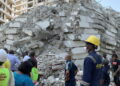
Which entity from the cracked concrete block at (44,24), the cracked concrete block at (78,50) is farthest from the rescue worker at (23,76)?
the cracked concrete block at (44,24)

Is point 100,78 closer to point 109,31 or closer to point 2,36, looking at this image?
point 109,31

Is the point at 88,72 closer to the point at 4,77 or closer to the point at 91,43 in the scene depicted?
the point at 91,43

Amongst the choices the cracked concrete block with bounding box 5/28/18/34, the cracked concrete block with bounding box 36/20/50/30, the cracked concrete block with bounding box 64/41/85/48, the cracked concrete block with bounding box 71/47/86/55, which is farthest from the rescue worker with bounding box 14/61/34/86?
the cracked concrete block with bounding box 5/28/18/34

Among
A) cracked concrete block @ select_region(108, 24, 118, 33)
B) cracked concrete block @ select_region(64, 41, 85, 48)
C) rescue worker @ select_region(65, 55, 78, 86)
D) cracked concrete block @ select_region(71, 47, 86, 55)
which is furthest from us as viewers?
cracked concrete block @ select_region(108, 24, 118, 33)

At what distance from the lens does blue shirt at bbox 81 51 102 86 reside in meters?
4.21

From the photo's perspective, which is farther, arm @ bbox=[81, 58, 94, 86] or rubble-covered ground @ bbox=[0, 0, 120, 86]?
rubble-covered ground @ bbox=[0, 0, 120, 86]

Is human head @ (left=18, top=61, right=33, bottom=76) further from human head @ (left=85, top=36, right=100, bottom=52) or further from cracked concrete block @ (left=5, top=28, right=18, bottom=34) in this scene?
cracked concrete block @ (left=5, top=28, right=18, bottom=34)

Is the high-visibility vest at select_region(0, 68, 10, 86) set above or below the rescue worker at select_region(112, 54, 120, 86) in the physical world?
above

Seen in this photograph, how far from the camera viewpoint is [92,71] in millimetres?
4281

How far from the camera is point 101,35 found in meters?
13.0

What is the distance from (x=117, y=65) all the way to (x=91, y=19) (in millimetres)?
4211

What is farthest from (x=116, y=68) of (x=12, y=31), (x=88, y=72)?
(x=12, y=31)

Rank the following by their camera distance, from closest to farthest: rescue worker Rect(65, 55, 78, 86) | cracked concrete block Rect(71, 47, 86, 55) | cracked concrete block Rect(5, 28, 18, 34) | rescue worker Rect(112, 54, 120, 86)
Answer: rescue worker Rect(65, 55, 78, 86), rescue worker Rect(112, 54, 120, 86), cracked concrete block Rect(71, 47, 86, 55), cracked concrete block Rect(5, 28, 18, 34)

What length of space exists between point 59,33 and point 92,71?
9.57m
